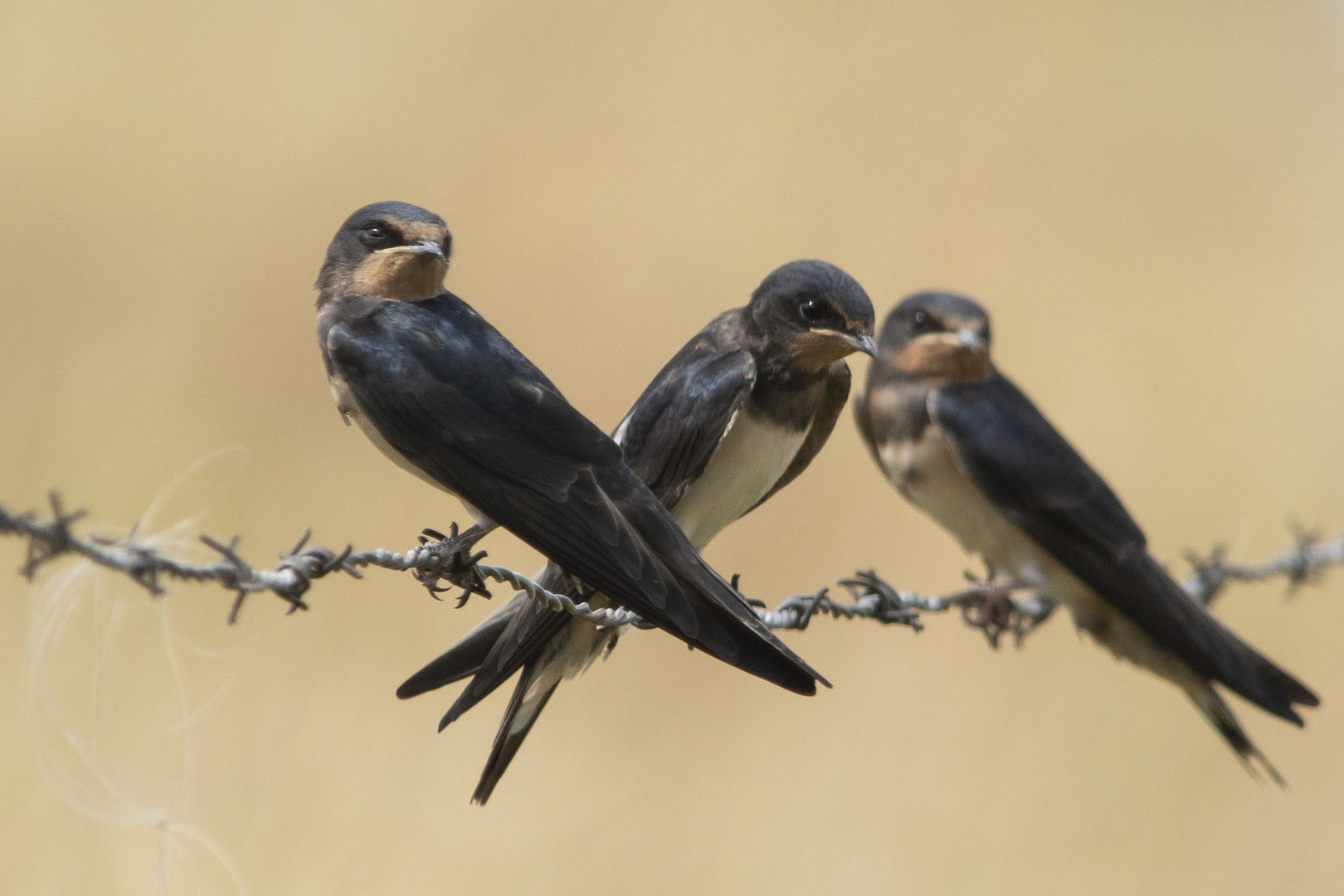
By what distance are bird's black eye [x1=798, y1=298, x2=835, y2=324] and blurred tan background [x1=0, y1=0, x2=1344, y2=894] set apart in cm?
174

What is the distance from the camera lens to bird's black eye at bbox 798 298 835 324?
141 inches

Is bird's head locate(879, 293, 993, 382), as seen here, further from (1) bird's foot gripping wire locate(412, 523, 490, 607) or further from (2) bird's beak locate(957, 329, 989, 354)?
(1) bird's foot gripping wire locate(412, 523, 490, 607)

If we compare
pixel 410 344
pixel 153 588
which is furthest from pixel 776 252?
pixel 153 588

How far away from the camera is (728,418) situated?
349 centimetres

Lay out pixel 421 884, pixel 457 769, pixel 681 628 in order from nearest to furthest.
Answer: pixel 681 628, pixel 421 884, pixel 457 769

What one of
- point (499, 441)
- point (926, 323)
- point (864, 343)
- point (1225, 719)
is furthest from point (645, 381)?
point (499, 441)

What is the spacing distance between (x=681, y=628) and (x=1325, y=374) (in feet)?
22.6

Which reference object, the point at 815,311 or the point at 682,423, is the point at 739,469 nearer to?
the point at 682,423

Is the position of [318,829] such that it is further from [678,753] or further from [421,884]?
[678,753]

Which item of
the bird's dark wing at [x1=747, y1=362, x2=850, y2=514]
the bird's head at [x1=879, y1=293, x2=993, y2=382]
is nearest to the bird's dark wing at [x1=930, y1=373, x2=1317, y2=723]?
the bird's head at [x1=879, y1=293, x2=993, y2=382]

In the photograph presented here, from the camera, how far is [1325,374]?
8469 mm

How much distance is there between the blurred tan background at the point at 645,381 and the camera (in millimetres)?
4848

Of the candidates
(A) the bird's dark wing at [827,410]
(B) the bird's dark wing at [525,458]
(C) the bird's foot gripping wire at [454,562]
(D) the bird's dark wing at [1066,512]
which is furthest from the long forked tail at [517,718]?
(D) the bird's dark wing at [1066,512]

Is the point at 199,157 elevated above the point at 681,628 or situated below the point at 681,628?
above
